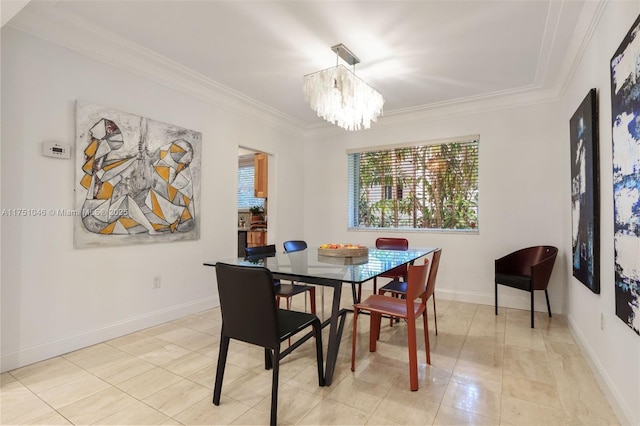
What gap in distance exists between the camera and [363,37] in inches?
103

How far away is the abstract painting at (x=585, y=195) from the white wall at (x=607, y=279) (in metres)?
0.06

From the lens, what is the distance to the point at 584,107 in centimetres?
238

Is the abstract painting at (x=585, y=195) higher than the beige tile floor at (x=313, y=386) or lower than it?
higher

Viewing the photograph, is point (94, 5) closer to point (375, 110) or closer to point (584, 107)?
point (375, 110)

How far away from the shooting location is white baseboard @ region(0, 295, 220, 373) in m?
2.23

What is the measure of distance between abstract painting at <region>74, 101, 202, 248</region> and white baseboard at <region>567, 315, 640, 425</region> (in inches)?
138

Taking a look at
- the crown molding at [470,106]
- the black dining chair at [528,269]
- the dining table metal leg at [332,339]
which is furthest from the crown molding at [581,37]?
the dining table metal leg at [332,339]

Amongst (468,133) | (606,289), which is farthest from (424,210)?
(606,289)

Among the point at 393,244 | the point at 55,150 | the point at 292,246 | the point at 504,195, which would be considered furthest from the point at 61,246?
the point at 504,195

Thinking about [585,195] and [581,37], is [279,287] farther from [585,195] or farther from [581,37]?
[581,37]

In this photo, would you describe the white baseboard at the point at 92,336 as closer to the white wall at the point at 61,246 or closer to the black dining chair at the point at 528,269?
the white wall at the point at 61,246

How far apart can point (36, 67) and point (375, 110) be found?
2.65 metres

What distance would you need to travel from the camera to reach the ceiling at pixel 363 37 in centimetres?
225

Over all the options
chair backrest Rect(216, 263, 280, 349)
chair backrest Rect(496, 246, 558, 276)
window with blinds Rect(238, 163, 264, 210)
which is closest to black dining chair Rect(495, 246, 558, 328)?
chair backrest Rect(496, 246, 558, 276)
